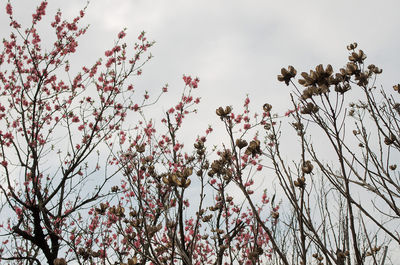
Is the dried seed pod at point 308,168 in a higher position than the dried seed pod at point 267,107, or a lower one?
lower

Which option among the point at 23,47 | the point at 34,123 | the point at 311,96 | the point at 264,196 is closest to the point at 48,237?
the point at 34,123

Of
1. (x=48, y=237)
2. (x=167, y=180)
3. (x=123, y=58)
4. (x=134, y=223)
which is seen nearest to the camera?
(x=167, y=180)

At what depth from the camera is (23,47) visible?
6934 millimetres

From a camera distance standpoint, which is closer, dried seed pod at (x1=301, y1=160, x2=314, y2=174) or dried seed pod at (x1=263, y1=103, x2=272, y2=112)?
dried seed pod at (x1=301, y1=160, x2=314, y2=174)

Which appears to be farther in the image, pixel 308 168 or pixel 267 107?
pixel 267 107

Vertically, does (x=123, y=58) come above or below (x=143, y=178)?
above

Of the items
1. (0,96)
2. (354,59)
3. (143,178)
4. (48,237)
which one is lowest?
(354,59)

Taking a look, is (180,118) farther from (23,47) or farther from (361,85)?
(361,85)

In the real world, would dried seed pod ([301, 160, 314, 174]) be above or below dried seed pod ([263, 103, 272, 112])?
below

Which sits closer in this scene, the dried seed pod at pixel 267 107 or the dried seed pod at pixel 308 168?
the dried seed pod at pixel 308 168

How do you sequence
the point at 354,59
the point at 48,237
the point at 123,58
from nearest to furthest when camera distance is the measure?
the point at 354,59
the point at 48,237
the point at 123,58

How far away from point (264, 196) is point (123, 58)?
511 cm

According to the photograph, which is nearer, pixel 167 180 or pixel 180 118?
pixel 167 180

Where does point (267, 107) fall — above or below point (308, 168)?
above
